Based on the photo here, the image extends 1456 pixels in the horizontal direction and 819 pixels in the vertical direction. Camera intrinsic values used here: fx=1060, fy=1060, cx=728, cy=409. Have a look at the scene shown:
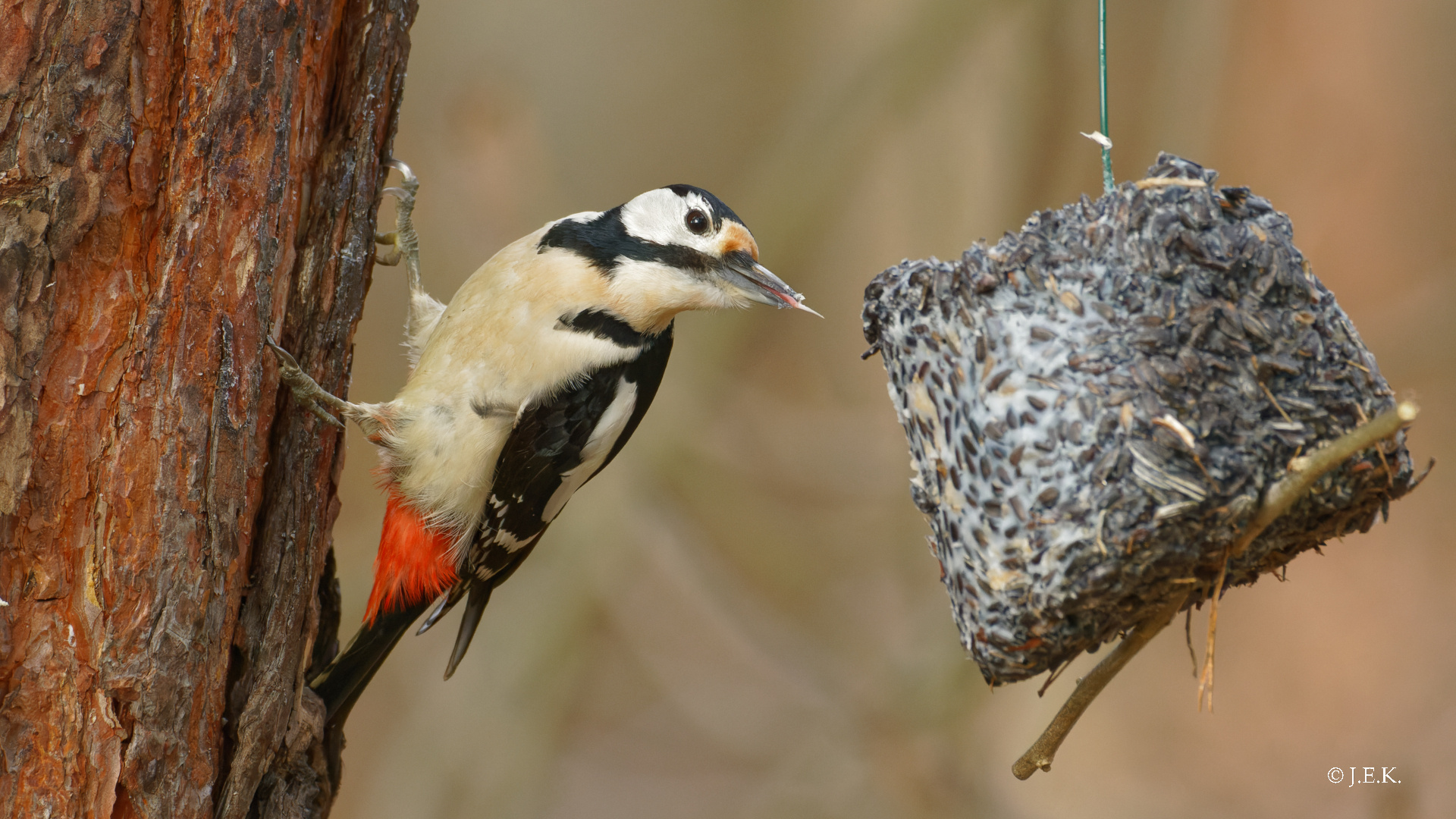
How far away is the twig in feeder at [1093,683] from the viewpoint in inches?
46.6

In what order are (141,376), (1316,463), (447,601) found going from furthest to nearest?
(447,601), (141,376), (1316,463)

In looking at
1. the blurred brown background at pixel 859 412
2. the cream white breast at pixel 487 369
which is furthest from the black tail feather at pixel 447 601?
the blurred brown background at pixel 859 412

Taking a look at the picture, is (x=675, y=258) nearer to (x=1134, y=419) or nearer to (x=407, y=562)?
(x=407, y=562)

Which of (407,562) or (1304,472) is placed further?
(407,562)

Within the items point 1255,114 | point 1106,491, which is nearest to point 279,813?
point 1106,491

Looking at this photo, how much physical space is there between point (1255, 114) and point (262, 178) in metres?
3.16

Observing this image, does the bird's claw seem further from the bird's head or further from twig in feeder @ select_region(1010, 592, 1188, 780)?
twig in feeder @ select_region(1010, 592, 1188, 780)

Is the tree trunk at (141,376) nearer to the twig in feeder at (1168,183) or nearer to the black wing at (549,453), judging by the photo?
the black wing at (549,453)

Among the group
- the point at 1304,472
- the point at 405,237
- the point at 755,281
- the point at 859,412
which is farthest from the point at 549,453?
the point at 859,412

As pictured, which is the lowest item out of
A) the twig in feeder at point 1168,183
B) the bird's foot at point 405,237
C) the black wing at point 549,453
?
the black wing at point 549,453

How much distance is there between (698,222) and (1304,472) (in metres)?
1.11

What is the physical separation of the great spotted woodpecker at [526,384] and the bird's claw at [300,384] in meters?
0.17

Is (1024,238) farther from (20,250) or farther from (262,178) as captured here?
(20,250)

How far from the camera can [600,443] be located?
2078 millimetres
